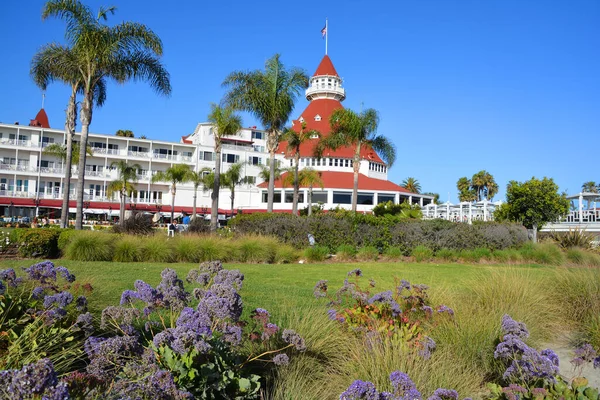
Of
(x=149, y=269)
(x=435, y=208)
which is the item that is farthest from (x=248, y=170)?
(x=149, y=269)

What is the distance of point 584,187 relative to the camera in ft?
303

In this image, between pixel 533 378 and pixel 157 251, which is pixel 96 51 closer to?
pixel 157 251

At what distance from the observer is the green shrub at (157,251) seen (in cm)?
1566

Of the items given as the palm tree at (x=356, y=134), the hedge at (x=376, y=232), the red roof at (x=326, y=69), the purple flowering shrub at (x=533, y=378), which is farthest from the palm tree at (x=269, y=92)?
the red roof at (x=326, y=69)

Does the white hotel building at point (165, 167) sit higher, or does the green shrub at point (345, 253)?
the white hotel building at point (165, 167)

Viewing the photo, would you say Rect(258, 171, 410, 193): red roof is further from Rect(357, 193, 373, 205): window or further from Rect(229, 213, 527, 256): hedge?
Rect(229, 213, 527, 256): hedge

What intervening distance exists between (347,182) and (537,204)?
2707cm

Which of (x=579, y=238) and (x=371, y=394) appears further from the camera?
(x=579, y=238)

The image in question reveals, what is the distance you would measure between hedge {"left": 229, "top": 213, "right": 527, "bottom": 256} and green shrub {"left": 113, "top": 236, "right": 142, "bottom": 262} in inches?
231

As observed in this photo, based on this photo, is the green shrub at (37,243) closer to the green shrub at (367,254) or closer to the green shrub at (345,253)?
the green shrub at (345,253)

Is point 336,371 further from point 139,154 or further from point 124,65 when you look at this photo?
point 139,154

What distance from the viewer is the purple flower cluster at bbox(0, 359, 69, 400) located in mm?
1992

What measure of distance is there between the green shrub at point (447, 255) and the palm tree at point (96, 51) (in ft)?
48.3

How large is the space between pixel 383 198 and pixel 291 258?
3777 cm
